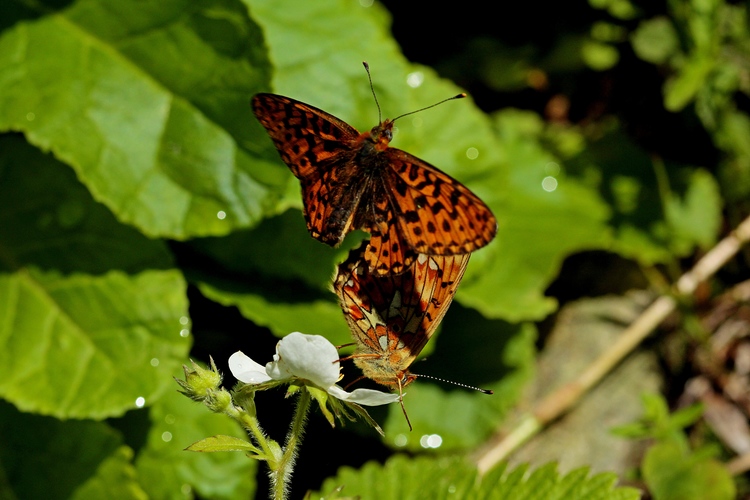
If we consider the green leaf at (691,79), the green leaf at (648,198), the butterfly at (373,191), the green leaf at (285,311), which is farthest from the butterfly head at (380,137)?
the green leaf at (648,198)

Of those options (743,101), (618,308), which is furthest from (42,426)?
(743,101)

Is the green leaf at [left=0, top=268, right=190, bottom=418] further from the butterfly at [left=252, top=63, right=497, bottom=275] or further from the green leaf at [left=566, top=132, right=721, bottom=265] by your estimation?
the green leaf at [left=566, top=132, right=721, bottom=265]

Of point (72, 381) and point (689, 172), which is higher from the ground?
point (689, 172)

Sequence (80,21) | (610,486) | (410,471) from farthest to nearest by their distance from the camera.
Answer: (80,21) → (410,471) → (610,486)

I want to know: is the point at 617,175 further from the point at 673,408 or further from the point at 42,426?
the point at 42,426

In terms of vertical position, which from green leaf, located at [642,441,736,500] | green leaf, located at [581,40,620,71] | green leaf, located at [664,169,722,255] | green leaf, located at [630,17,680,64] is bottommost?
green leaf, located at [642,441,736,500]

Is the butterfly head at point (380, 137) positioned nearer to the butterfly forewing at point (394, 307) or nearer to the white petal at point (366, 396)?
the butterfly forewing at point (394, 307)

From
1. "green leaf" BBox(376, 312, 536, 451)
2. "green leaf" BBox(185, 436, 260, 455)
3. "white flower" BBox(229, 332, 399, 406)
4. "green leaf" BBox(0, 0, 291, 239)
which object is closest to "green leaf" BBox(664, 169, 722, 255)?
"green leaf" BBox(376, 312, 536, 451)
